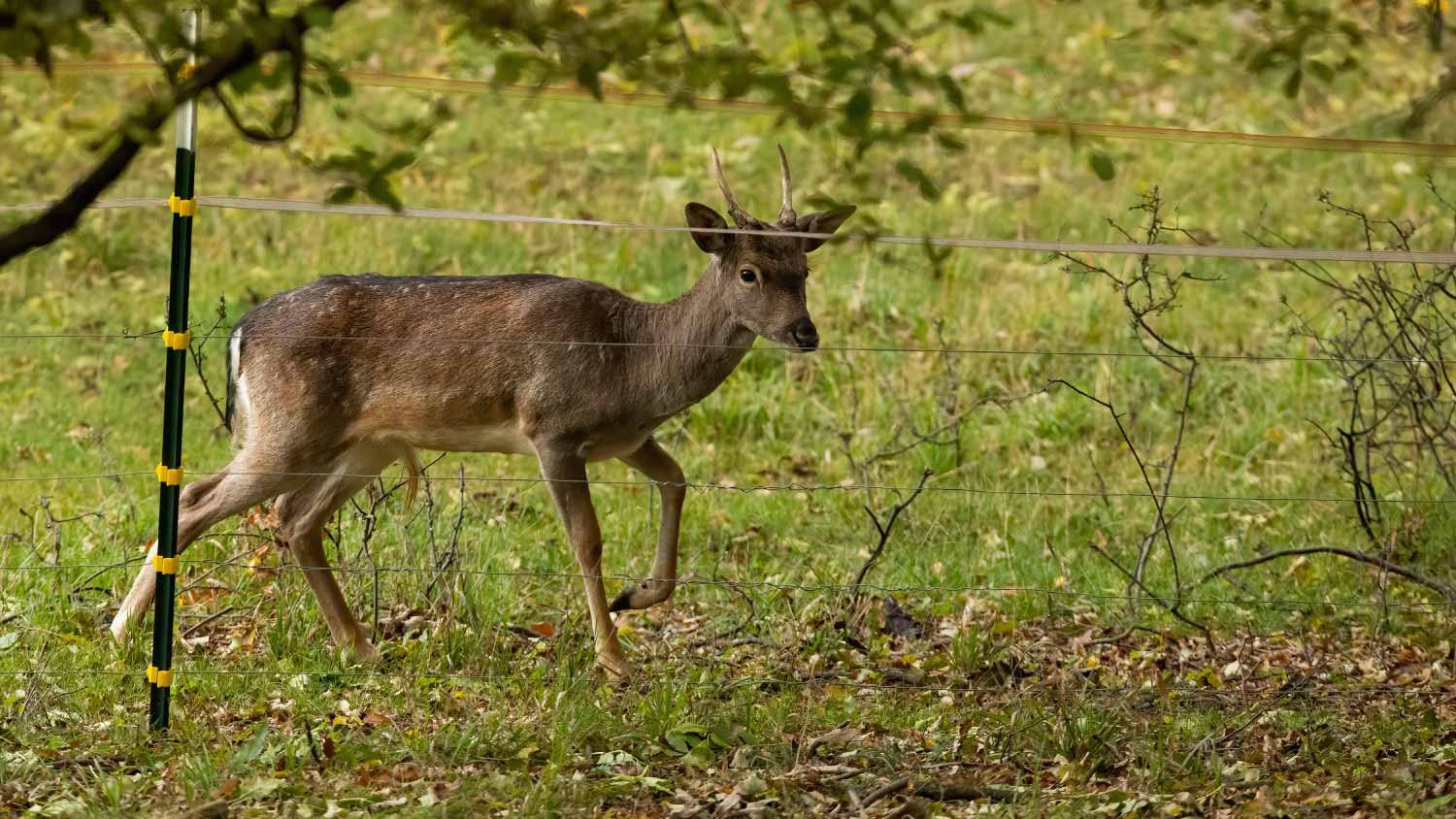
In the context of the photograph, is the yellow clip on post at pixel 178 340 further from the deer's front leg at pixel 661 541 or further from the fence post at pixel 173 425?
the deer's front leg at pixel 661 541

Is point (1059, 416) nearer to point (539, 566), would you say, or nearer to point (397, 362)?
point (539, 566)

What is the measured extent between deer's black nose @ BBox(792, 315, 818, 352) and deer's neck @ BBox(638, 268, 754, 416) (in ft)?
1.04

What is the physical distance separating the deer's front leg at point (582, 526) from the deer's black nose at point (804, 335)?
1.03 metres

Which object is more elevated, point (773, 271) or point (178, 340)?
point (773, 271)

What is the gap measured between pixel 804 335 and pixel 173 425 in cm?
233

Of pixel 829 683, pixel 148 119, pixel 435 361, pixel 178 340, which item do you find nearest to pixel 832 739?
pixel 829 683

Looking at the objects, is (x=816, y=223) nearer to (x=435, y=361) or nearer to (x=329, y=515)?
(x=435, y=361)

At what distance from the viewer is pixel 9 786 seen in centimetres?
546

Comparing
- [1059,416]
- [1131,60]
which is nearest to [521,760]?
[1059,416]

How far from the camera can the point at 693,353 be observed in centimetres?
712

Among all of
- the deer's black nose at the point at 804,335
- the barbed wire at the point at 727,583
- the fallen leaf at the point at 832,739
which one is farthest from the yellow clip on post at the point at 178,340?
the fallen leaf at the point at 832,739

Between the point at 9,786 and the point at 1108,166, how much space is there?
149 inches

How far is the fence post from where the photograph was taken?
19.4 feet

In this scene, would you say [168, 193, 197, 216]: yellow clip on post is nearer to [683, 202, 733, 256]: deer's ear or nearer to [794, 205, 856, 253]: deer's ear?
[683, 202, 733, 256]: deer's ear
